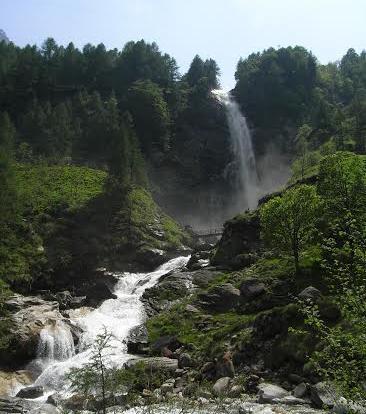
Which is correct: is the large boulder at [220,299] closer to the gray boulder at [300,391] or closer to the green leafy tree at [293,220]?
the green leafy tree at [293,220]

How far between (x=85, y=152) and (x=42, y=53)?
65847mm

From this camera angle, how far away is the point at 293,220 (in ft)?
151

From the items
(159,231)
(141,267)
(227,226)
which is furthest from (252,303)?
(159,231)

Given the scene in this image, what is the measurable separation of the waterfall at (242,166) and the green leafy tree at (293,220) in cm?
7169

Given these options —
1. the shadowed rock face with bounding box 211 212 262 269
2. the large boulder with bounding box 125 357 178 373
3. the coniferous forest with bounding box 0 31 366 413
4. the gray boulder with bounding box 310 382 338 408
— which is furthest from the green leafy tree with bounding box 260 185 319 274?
the gray boulder with bounding box 310 382 338 408

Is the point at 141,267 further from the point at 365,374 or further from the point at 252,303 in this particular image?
the point at 365,374

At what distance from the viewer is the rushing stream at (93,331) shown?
41.4 m

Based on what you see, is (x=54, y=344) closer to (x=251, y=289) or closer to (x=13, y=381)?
(x=13, y=381)

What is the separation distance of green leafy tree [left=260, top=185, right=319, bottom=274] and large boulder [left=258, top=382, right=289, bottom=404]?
62.5ft

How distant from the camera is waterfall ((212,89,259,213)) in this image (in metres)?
123

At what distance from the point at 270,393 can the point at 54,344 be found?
950 inches

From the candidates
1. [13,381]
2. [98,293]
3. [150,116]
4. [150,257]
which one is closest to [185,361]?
[13,381]

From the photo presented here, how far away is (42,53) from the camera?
546 ft

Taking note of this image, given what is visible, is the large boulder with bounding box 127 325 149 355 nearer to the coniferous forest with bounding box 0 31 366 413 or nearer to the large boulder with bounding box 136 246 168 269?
the coniferous forest with bounding box 0 31 366 413
